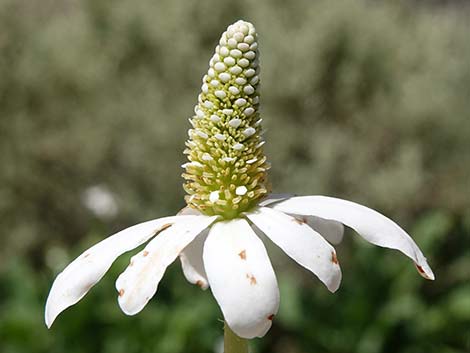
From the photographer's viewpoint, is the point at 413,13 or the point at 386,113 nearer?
the point at 386,113

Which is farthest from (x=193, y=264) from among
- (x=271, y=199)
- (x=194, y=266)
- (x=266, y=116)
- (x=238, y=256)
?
(x=266, y=116)

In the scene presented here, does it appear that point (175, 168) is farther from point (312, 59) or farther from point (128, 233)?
point (128, 233)

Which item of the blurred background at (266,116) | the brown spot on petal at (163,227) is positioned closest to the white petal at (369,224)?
the brown spot on petal at (163,227)

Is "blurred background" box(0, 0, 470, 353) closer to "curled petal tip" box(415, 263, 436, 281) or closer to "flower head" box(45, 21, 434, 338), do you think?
"flower head" box(45, 21, 434, 338)

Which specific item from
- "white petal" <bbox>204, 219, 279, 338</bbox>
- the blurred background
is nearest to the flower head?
"white petal" <bbox>204, 219, 279, 338</bbox>

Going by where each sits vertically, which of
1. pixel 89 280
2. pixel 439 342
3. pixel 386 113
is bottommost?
pixel 439 342

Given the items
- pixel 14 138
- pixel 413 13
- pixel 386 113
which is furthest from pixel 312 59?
pixel 14 138

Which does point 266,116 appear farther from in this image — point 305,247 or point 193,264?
point 305,247

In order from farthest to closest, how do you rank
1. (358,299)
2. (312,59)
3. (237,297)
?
(312,59) < (358,299) < (237,297)
